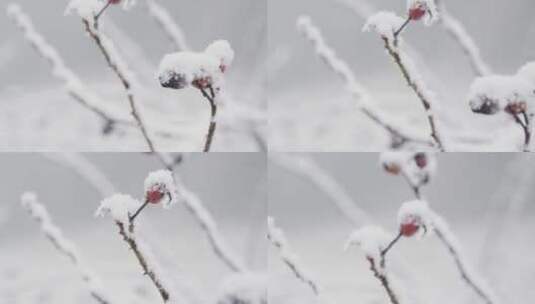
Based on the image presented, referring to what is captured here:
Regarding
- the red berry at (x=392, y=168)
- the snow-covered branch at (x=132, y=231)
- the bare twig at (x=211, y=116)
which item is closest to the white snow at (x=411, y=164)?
→ the red berry at (x=392, y=168)

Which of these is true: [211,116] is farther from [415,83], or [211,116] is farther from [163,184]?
[415,83]

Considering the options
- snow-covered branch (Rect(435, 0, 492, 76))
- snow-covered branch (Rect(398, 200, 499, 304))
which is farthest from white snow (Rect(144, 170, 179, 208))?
snow-covered branch (Rect(435, 0, 492, 76))

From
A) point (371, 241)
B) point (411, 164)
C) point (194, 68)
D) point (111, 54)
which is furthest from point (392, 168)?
point (111, 54)

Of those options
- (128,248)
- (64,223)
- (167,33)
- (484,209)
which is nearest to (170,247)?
(128,248)

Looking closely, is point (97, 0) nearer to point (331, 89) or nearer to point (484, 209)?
point (331, 89)

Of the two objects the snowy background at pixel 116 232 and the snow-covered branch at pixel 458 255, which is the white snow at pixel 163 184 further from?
the snow-covered branch at pixel 458 255

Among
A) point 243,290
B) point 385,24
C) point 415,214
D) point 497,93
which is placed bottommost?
point 243,290
